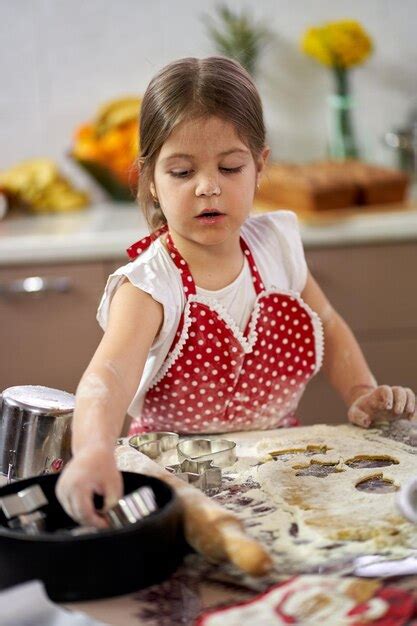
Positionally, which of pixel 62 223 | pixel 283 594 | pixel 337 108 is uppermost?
pixel 337 108

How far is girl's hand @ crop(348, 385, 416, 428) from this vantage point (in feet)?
4.48

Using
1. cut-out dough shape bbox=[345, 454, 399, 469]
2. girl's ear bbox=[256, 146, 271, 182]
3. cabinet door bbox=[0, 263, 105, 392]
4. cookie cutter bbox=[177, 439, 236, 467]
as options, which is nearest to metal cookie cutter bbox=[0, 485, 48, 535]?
cookie cutter bbox=[177, 439, 236, 467]

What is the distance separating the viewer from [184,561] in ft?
3.14

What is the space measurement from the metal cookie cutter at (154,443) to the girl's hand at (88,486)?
0.26m

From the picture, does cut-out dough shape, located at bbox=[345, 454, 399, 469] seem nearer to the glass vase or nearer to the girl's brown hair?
the girl's brown hair

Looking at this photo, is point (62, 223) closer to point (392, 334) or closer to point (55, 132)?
point (55, 132)

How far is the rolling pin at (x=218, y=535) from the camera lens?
884 millimetres

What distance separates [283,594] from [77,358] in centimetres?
164

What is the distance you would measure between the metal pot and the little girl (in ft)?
0.17

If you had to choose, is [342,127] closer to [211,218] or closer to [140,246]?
[140,246]

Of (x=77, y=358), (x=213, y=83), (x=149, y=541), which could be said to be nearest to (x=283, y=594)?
(x=149, y=541)

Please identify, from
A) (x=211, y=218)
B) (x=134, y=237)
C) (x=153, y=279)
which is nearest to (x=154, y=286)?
(x=153, y=279)

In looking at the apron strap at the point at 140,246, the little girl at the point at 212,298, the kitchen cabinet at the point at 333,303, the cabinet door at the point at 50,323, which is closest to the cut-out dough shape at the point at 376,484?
the little girl at the point at 212,298

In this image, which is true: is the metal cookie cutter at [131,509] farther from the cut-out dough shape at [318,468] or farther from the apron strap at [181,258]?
the apron strap at [181,258]
